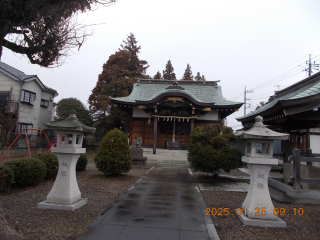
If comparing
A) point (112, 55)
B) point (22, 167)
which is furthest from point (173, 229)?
point (112, 55)

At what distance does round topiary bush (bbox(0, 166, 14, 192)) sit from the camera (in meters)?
5.42

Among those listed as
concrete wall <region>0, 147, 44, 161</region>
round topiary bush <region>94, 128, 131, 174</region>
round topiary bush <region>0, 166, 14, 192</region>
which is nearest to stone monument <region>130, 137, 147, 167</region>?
round topiary bush <region>94, 128, 131, 174</region>

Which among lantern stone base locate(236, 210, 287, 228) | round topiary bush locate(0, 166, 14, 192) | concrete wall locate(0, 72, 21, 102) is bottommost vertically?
lantern stone base locate(236, 210, 287, 228)

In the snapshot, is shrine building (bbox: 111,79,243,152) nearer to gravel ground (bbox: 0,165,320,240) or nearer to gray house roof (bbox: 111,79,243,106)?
gray house roof (bbox: 111,79,243,106)

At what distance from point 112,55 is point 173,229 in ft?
90.2

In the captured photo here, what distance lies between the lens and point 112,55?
28.1 m

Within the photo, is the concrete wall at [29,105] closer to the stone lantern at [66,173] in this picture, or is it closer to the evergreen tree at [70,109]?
the evergreen tree at [70,109]

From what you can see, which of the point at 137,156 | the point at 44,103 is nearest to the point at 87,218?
the point at 137,156

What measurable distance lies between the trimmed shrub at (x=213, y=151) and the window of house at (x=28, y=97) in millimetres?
18360

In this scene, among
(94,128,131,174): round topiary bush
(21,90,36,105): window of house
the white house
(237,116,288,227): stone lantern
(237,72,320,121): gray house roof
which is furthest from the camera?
(21,90,36,105): window of house

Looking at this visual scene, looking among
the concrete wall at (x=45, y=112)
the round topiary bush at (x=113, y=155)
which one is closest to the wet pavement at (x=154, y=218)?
the round topiary bush at (x=113, y=155)

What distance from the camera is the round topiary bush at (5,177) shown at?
5.42 metres

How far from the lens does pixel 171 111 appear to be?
57.4ft

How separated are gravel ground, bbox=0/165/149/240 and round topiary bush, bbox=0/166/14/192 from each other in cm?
21
